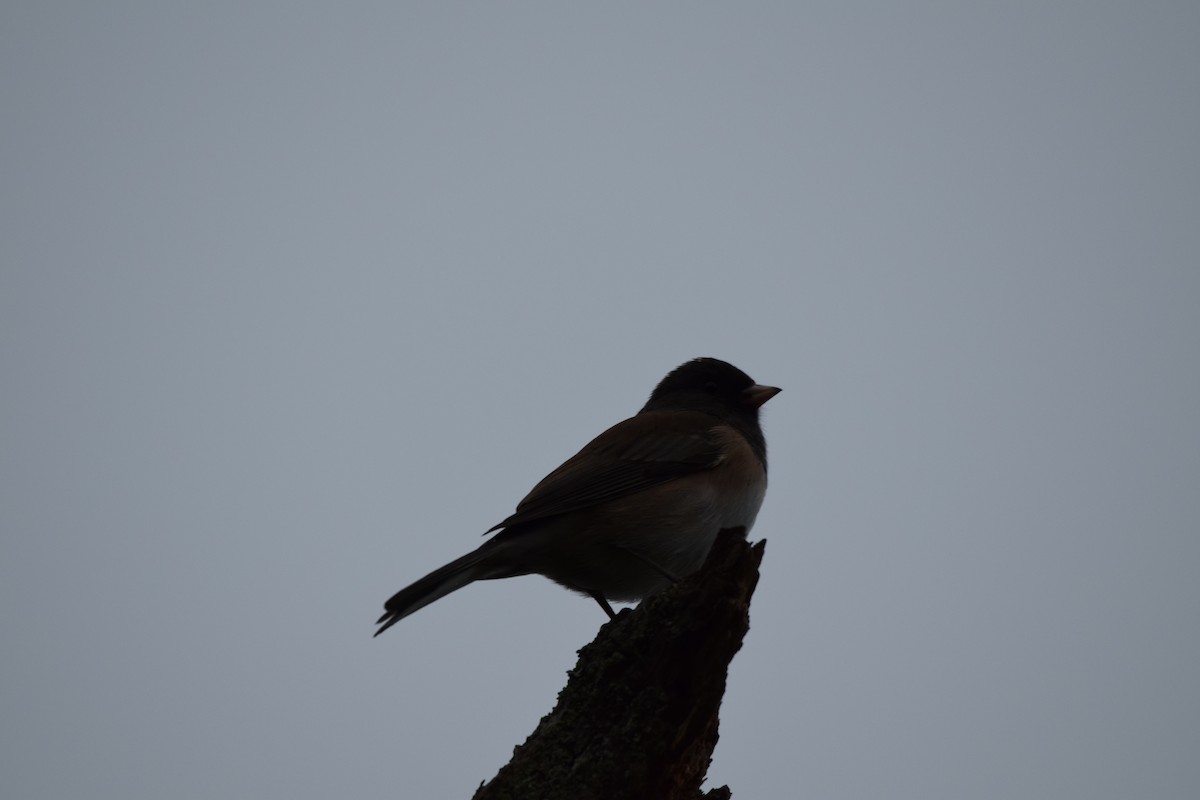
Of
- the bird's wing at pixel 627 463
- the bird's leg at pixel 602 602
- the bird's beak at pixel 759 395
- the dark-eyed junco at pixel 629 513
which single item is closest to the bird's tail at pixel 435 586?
the dark-eyed junco at pixel 629 513

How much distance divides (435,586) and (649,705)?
1.27m

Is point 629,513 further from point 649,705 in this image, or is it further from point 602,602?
point 649,705

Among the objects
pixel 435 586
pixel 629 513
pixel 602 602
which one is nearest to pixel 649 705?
pixel 435 586

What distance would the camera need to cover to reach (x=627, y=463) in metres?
4.95

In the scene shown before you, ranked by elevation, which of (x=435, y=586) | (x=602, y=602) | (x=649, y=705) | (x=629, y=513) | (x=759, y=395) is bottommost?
(x=649, y=705)

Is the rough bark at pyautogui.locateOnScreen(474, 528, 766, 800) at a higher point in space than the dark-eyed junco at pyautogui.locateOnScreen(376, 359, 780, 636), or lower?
lower

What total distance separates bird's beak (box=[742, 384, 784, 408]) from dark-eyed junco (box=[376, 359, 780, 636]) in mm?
772

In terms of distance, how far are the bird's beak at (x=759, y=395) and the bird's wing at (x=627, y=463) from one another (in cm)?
60

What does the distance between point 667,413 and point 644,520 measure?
3.83 feet

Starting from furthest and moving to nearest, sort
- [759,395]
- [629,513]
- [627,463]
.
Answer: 1. [759,395]
2. [627,463]
3. [629,513]

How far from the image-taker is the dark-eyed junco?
14.7 ft

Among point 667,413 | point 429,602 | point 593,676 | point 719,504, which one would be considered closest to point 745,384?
point 667,413

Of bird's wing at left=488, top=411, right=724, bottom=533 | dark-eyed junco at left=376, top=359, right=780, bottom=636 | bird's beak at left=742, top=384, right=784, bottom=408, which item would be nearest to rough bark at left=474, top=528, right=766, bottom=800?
dark-eyed junco at left=376, top=359, right=780, bottom=636

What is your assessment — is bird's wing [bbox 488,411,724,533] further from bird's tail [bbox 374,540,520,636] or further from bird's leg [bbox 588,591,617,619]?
bird's leg [bbox 588,591,617,619]
